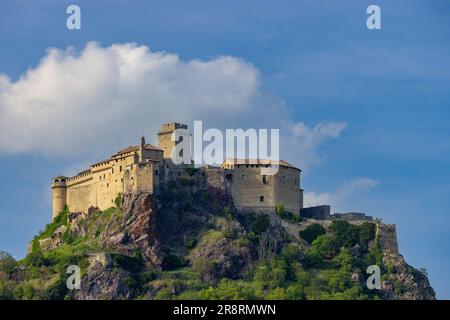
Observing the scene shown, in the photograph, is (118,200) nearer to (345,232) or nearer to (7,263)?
(7,263)

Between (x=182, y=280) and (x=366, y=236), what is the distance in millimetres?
22214

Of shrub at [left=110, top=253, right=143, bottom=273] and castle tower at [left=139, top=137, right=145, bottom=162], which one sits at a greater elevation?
castle tower at [left=139, top=137, right=145, bottom=162]

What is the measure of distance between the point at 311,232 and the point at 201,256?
13290mm

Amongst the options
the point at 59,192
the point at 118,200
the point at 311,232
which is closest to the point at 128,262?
the point at 118,200

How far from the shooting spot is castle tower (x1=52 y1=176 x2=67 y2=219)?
152m

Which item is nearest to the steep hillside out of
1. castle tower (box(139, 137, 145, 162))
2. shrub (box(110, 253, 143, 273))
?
shrub (box(110, 253, 143, 273))

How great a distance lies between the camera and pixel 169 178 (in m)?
144

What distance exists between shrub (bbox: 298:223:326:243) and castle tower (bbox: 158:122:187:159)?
16.2 m

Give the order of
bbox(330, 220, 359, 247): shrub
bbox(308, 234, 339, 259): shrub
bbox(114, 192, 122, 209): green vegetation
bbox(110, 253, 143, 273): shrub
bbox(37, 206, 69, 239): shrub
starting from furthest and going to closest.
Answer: bbox(37, 206, 69, 239): shrub
bbox(330, 220, 359, 247): shrub
bbox(308, 234, 339, 259): shrub
bbox(114, 192, 122, 209): green vegetation
bbox(110, 253, 143, 273): shrub

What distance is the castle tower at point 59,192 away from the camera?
152 meters

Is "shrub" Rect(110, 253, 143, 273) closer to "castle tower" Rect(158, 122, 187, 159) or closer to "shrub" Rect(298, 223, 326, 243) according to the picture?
"castle tower" Rect(158, 122, 187, 159)

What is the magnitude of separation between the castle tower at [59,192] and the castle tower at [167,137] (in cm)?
1205

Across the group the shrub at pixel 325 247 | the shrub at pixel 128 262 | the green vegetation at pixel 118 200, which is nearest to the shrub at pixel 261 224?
the shrub at pixel 325 247
